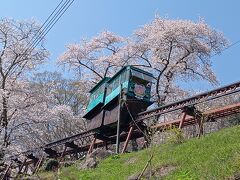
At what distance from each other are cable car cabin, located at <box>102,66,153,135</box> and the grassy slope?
7.25 m

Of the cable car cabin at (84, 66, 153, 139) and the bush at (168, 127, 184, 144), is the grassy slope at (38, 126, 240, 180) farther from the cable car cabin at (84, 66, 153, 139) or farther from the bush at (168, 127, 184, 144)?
the cable car cabin at (84, 66, 153, 139)

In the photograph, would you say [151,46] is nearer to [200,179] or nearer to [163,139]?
[163,139]

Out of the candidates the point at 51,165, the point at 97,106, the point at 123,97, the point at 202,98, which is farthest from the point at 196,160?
the point at 97,106

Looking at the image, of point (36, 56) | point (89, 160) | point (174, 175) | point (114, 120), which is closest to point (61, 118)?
point (36, 56)

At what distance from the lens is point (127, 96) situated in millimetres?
23172

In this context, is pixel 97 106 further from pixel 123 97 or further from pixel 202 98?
pixel 202 98

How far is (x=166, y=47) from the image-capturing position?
3538 centimetres

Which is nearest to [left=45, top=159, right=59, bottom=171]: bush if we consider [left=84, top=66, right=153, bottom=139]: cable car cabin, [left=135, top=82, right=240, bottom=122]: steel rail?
[left=84, top=66, right=153, bottom=139]: cable car cabin

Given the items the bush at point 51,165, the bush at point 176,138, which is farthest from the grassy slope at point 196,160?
the bush at point 51,165

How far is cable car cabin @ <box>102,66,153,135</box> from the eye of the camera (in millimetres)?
23281

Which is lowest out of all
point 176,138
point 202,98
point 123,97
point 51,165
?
point 51,165

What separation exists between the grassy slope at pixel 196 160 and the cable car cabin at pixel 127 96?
725 cm

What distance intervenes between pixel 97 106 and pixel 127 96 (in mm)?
4542

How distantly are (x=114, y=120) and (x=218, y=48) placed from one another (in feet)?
56.3
